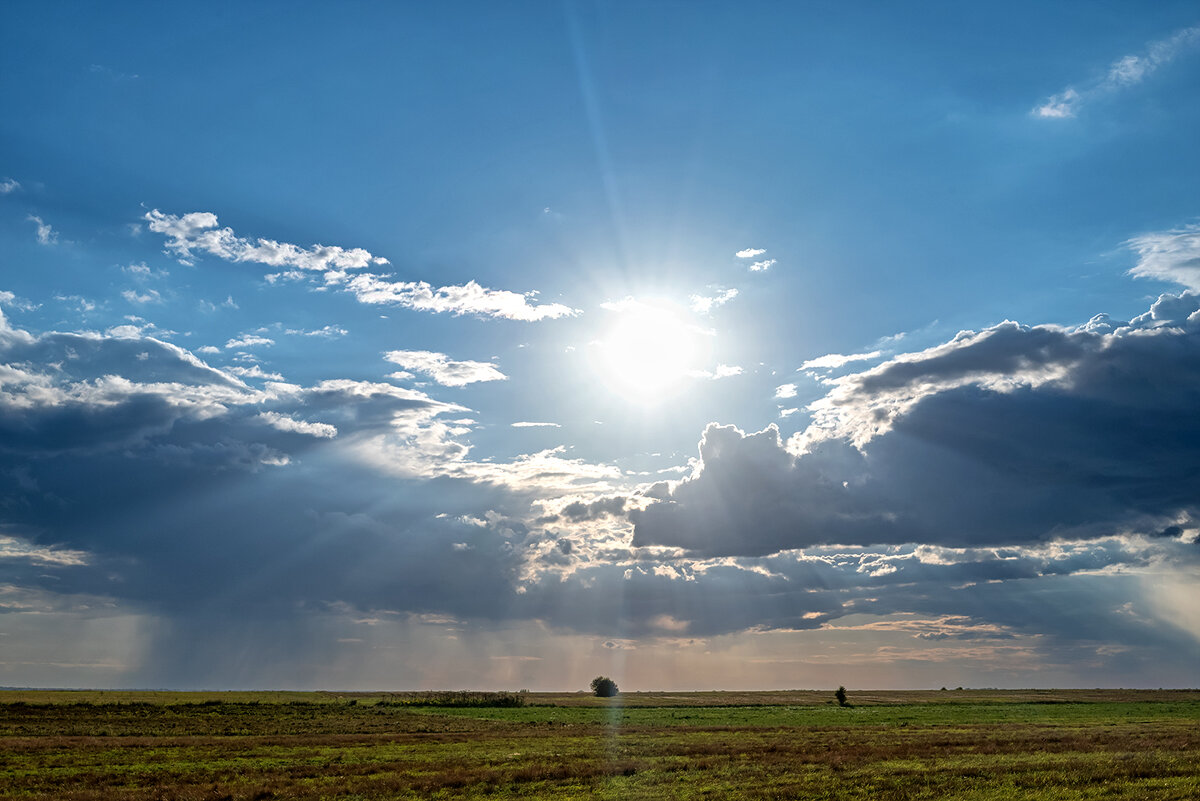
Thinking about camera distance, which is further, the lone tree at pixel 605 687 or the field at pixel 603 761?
the lone tree at pixel 605 687

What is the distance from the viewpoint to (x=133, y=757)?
155ft

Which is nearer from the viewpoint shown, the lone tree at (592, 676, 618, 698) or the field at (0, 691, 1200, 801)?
the field at (0, 691, 1200, 801)

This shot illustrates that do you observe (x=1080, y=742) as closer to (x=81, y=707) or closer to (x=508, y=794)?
(x=508, y=794)

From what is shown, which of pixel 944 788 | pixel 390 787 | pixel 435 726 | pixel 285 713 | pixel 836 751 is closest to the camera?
pixel 944 788

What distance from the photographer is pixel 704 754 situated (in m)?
47.2

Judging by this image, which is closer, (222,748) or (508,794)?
(508,794)

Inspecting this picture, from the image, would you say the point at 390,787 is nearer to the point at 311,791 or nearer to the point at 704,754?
the point at 311,791

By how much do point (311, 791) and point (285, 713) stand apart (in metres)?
74.0

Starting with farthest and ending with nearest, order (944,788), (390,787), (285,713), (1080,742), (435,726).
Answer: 1. (285,713)
2. (435,726)
3. (1080,742)
4. (390,787)
5. (944,788)

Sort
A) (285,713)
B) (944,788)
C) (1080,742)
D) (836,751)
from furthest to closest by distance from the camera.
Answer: (285,713), (1080,742), (836,751), (944,788)

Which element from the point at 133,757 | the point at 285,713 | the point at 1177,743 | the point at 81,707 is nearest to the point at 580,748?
the point at 133,757

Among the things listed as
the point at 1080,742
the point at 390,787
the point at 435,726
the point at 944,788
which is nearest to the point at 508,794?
the point at 390,787

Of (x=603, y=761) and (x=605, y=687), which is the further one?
(x=605, y=687)

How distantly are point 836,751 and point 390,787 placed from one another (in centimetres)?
2609
